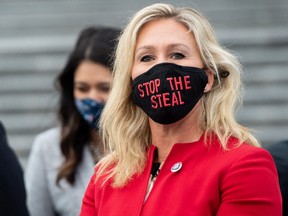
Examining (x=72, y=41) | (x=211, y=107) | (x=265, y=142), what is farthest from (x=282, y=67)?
(x=211, y=107)

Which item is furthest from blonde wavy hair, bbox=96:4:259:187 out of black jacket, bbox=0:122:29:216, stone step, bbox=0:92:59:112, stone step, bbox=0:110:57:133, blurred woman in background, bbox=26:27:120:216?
stone step, bbox=0:92:59:112

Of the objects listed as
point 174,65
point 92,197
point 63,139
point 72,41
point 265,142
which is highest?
point 174,65

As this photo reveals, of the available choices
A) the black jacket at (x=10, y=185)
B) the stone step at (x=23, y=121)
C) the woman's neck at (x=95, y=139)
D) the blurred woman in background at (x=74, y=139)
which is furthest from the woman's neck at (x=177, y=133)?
the stone step at (x=23, y=121)

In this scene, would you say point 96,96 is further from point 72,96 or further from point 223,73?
point 223,73

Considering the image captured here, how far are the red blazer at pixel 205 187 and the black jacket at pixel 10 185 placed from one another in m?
1.00

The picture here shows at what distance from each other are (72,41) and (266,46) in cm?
188

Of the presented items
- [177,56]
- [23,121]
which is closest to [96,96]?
[177,56]

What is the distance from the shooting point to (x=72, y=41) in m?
9.59

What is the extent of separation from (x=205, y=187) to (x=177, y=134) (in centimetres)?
28

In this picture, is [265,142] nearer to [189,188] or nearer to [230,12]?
[230,12]

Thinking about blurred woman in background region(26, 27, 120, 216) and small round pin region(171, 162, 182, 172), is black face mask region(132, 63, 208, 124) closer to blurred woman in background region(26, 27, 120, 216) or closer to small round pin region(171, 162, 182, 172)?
small round pin region(171, 162, 182, 172)

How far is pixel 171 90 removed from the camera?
314 centimetres

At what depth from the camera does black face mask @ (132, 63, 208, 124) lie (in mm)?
3127

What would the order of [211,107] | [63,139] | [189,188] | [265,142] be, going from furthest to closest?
[265,142]
[63,139]
[211,107]
[189,188]
